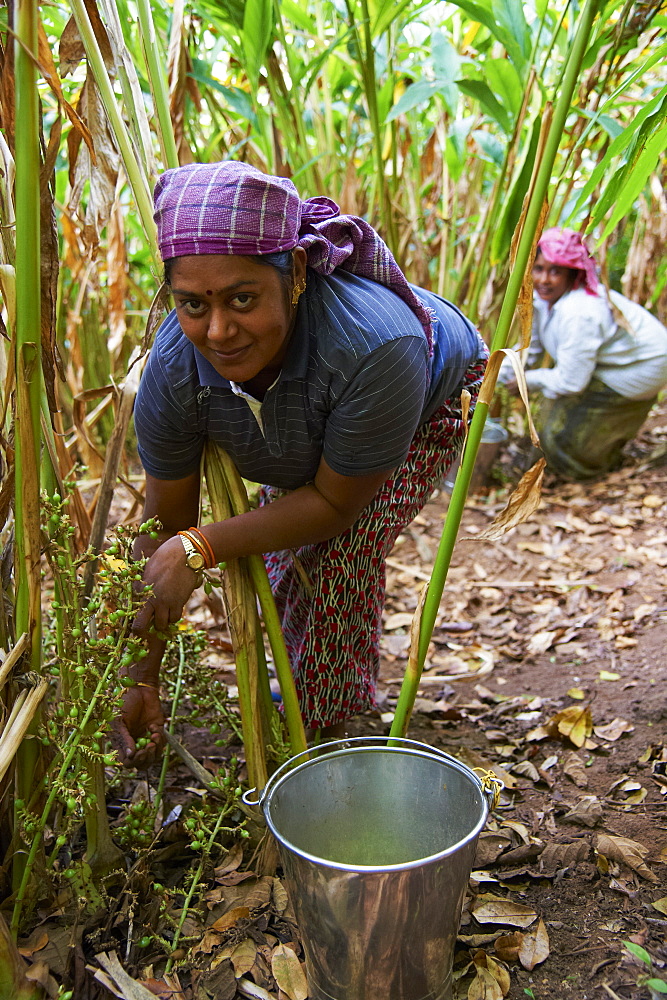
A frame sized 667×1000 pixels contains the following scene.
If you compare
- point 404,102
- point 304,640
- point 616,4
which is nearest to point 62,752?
point 304,640

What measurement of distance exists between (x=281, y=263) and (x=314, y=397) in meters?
0.21

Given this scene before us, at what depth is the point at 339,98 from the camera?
284 cm

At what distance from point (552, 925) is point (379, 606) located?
61 cm

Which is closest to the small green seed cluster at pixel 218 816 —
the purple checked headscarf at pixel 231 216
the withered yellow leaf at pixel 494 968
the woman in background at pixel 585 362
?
the withered yellow leaf at pixel 494 968

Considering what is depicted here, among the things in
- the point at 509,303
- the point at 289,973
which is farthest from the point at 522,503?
the point at 289,973

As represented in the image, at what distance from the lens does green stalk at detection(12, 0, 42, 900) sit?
0.82 metres

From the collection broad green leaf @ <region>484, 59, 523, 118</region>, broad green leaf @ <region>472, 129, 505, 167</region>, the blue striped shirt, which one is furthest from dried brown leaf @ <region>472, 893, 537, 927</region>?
broad green leaf @ <region>472, 129, 505, 167</region>

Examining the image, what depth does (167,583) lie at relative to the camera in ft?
3.62

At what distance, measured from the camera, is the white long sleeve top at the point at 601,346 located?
10.3ft

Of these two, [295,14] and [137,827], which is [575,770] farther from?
[295,14]

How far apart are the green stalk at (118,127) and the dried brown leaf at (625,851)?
1.12 m

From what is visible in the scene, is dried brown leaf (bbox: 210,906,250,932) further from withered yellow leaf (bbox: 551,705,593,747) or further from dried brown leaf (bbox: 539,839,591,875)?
withered yellow leaf (bbox: 551,705,593,747)

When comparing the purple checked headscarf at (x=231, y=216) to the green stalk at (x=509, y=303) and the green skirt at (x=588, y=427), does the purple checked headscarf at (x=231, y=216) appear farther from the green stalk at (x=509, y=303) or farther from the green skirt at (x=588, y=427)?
the green skirt at (x=588, y=427)

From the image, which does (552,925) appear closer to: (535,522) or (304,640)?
(304,640)
